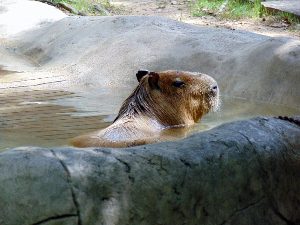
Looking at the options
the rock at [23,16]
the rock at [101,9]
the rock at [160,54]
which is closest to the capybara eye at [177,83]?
the rock at [160,54]

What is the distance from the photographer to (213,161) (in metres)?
3.93

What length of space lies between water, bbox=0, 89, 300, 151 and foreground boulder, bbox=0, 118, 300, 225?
2157 mm

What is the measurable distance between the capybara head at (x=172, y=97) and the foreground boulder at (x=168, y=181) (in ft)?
5.83

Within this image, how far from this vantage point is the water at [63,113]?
20.8 feet

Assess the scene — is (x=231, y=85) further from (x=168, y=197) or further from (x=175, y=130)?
(x=168, y=197)

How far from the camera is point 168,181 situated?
3744 millimetres

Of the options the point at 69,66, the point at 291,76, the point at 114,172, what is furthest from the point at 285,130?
the point at 69,66

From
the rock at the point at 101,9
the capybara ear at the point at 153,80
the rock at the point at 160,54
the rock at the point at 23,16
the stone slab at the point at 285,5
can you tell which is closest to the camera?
the capybara ear at the point at 153,80

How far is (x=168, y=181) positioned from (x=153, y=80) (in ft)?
8.60

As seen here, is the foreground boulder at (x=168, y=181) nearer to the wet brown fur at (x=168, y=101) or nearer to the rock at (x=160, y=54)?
the wet brown fur at (x=168, y=101)

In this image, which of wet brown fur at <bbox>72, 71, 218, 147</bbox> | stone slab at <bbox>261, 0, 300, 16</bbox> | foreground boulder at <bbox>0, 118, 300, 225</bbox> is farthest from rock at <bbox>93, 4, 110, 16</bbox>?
foreground boulder at <bbox>0, 118, 300, 225</bbox>

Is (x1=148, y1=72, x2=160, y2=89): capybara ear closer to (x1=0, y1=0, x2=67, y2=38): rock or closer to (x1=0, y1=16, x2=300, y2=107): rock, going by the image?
(x1=0, y1=16, x2=300, y2=107): rock

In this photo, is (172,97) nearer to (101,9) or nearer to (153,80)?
(153,80)

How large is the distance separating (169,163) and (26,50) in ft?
26.4
